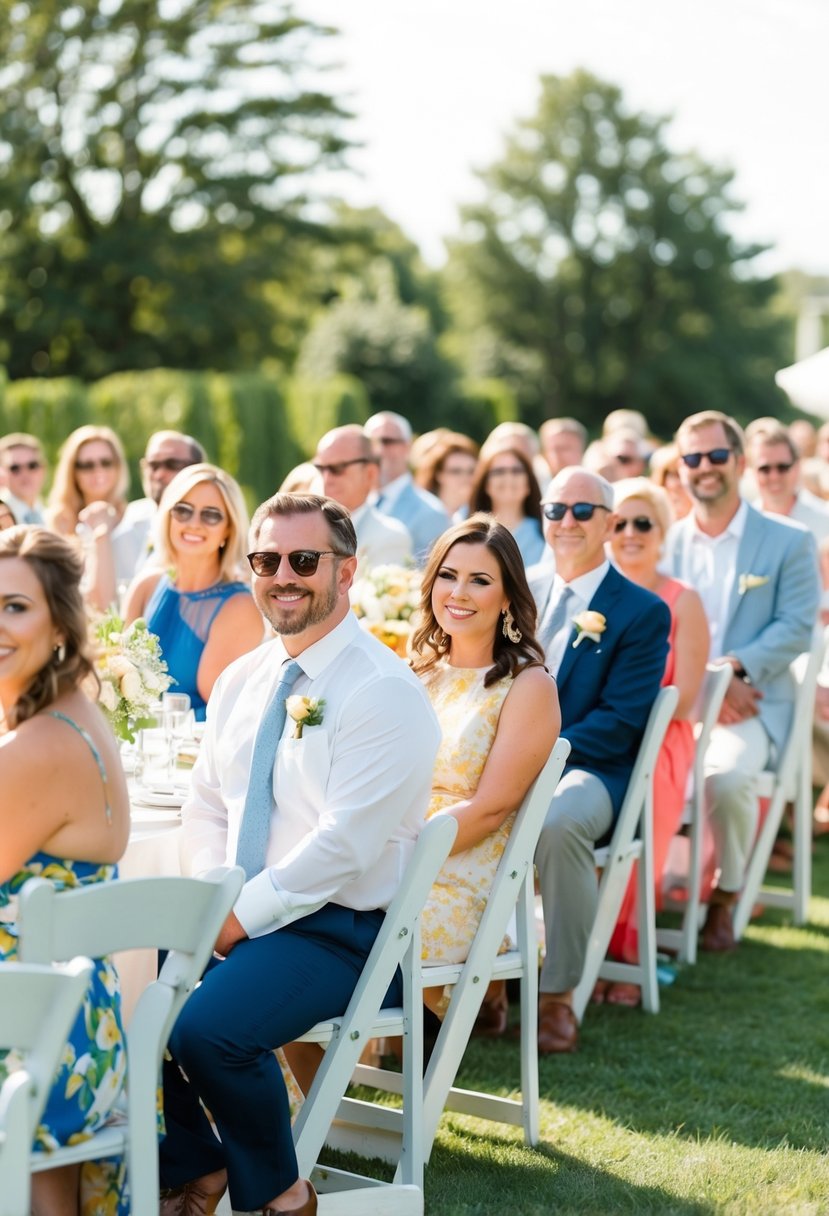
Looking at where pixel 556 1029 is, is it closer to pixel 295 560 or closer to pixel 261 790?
pixel 261 790

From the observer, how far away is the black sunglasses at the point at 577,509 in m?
5.77

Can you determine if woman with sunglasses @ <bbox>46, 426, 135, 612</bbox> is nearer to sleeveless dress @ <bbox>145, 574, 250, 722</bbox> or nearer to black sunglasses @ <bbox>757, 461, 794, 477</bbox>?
sleeveless dress @ <bbox>145, 574, 250, 722</bbox>

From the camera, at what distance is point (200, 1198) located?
3629 mm

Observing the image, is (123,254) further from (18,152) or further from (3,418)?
(3,418)

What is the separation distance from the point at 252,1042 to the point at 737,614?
14.0 feet

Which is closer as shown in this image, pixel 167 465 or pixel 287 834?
pixel 287 834

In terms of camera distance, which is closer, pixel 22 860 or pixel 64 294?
pixel 22 860

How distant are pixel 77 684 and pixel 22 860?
368mm

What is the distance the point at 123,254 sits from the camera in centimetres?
3800

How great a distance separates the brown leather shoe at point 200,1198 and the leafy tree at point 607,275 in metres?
48.6

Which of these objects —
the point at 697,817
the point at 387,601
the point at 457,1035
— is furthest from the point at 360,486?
the point at 457,1035

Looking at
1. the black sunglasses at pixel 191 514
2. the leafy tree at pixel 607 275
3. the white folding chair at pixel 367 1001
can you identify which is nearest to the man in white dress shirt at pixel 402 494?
the black sunglasses at pixel 191 514

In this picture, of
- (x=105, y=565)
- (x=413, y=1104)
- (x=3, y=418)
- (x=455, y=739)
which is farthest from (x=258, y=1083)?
(x=3, y=418)

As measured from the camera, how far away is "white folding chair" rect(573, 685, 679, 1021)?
5480mm
